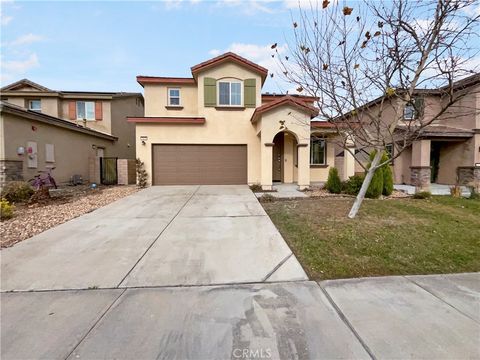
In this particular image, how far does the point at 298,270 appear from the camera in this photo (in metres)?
3.61

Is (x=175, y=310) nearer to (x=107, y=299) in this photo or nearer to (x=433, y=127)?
(x=107, y=299)

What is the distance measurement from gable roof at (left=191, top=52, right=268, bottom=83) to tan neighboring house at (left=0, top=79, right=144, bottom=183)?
7938 mm

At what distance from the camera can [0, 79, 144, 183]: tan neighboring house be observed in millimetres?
10789

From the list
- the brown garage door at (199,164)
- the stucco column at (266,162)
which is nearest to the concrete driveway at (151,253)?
the stucco column at (266,162)

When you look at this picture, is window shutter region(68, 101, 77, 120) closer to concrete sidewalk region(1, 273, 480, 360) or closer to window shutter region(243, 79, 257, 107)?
window shutter region(243, 79, 257, 107)

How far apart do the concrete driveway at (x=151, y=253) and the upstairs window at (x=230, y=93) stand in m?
8.19

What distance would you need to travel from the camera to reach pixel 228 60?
13.1 meters

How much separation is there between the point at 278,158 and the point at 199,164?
4517 mm

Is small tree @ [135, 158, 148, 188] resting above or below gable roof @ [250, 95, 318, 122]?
below

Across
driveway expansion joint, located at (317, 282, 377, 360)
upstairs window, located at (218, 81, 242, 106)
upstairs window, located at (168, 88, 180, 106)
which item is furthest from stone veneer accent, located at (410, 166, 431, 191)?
upstairs window, located at (168, 88, 180, 106)

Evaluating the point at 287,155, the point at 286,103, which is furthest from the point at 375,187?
the point at 287,155

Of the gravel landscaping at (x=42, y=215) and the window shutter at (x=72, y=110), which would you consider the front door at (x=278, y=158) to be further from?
the window shutter at (x=72, y=110)

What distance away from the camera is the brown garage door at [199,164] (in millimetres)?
13023

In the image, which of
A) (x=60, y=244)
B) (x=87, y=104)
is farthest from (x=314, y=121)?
(x=87, y=104)
